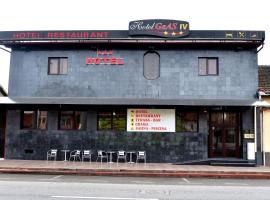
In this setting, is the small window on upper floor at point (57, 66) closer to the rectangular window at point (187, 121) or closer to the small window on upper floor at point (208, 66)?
the rectangular window at point (187, 121)

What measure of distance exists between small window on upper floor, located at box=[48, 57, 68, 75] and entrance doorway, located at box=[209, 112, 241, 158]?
373 inches

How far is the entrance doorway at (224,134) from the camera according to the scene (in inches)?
737

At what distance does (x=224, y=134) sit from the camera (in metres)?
18.8

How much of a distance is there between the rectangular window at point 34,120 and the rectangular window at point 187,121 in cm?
814

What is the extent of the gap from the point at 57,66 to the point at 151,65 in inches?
230

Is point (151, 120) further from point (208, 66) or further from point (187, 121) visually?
point (208, 66)

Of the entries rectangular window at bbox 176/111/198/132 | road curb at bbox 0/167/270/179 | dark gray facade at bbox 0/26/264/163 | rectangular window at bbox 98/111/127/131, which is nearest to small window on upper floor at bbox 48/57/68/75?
dark gray facade at bbox 0/26/264/163

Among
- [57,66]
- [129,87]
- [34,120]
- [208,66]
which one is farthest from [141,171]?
[57,66]

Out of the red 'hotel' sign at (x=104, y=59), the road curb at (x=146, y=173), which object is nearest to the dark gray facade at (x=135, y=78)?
the red 'hotel' sign at (x=104, y=59)

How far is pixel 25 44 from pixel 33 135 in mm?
A: 5584

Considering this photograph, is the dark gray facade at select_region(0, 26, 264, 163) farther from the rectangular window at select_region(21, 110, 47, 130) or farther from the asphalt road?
the asphalt road

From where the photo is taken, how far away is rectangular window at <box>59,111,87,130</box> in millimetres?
19188

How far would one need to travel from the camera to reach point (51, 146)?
62.1 feet

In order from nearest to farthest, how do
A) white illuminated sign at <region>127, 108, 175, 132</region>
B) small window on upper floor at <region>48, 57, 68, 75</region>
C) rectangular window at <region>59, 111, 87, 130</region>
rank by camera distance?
white illuminated sign at <region>127, 108, 175, 132</region>, rectangular window at <region>59, 111, 87, 130</region>, small window on upper floor at <region>48, 57, 68, 75</region>
